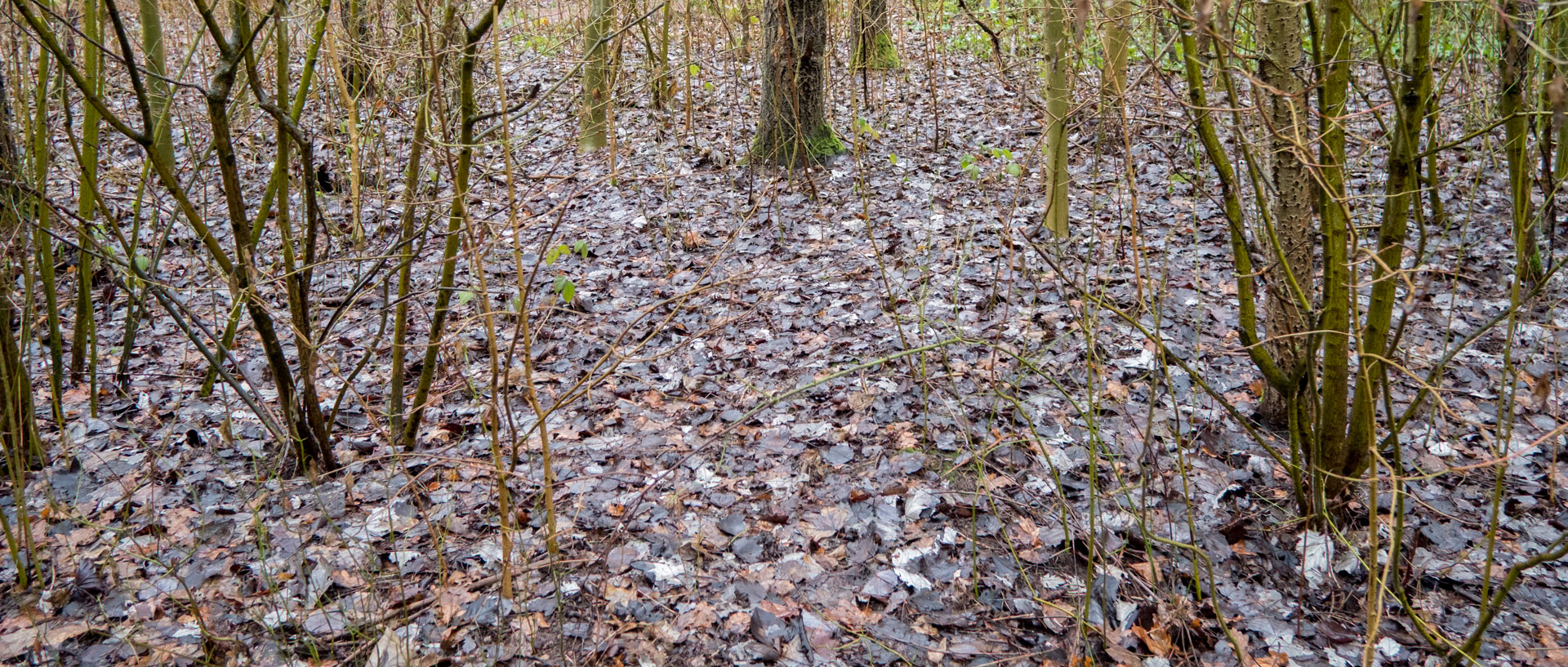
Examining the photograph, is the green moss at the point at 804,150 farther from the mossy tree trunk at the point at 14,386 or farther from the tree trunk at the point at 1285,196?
the mossy tree trunk at the point at 14,386

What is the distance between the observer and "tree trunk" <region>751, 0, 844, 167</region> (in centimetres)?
544

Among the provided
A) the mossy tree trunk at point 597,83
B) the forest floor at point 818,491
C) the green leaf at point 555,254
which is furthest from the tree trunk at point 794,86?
the green leaf at point 555,254

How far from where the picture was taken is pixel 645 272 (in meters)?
4.73

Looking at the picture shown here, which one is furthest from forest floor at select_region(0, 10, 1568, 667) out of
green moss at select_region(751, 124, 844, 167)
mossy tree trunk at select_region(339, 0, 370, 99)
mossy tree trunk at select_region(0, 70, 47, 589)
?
green moss at select_region(751, 124, 844, 167)

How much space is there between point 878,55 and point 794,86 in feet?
6.34

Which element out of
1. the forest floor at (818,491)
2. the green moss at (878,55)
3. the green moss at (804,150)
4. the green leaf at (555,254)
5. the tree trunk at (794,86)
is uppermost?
the green moss at (878,55)

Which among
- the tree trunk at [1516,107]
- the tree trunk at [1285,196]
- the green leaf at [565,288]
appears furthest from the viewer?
the green leaf at [565,288]

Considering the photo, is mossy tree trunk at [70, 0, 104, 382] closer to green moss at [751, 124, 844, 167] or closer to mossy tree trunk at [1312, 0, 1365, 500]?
green moss at [751, 124, 844, 167]

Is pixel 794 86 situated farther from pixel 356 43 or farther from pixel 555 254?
pixel 356 43

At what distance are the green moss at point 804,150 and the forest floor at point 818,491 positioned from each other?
3.97 feet

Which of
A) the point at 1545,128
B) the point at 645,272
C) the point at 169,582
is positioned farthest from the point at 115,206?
the point at 1545,128

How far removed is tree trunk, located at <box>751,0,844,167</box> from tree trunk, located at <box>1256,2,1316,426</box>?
295cm

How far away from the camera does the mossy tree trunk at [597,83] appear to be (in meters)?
5.61

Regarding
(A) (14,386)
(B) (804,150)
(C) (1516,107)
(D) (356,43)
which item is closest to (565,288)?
(D) (356,43)
